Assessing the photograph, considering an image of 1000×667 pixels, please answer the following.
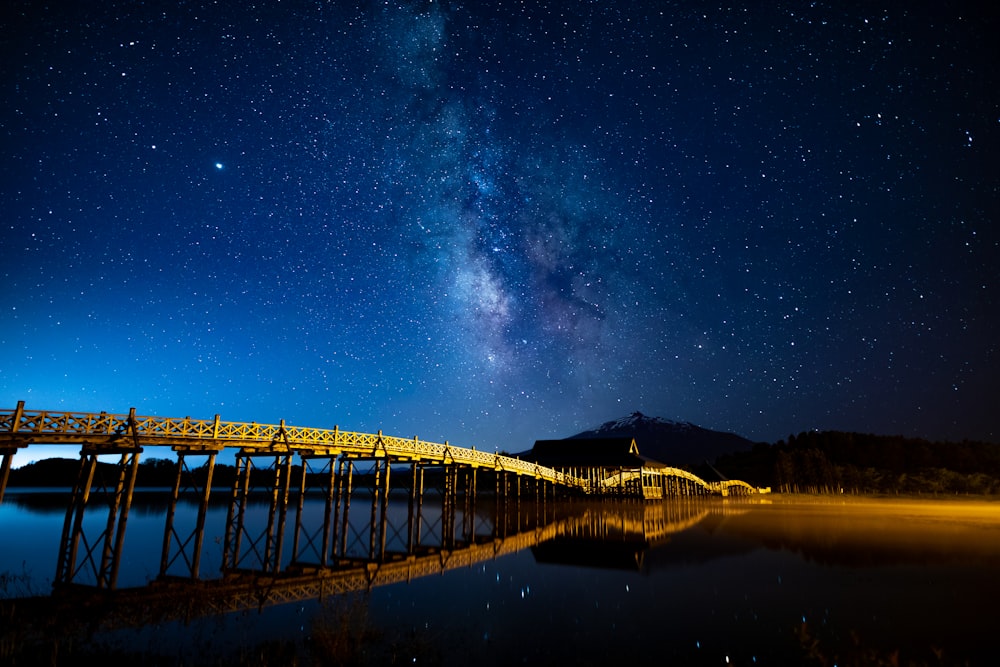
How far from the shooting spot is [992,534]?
3192cm

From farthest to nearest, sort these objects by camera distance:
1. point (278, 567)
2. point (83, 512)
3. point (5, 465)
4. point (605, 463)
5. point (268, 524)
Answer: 1. point (605, 463)
2. point (268, 524)
3. point (278, 567)
4. point (83, 512)
5. point (5, 465)

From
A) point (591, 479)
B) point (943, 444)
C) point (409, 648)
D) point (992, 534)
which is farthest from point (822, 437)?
point (409, 648)

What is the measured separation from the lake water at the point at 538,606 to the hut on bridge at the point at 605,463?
35.3 metres

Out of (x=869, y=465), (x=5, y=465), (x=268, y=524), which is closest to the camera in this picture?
(x=5, y=465)

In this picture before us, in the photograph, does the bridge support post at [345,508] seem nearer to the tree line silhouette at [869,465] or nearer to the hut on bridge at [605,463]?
the hut on bridge at [605,463]

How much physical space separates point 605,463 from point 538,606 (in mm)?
51701

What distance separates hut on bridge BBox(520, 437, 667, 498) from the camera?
64000 millimetres

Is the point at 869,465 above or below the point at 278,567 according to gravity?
above

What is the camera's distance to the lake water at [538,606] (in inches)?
429

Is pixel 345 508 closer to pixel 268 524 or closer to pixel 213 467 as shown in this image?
pixel 268 524

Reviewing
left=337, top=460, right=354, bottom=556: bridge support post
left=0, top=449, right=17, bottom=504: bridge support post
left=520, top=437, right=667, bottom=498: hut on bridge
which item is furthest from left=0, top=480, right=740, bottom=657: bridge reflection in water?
left=520, top=437, right=667, bottom=498: hut on bridge

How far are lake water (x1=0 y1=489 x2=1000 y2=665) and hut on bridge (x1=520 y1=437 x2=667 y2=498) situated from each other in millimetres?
35317

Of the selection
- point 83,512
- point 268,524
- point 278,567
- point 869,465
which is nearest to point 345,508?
point 268,524

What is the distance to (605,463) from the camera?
6494cm
